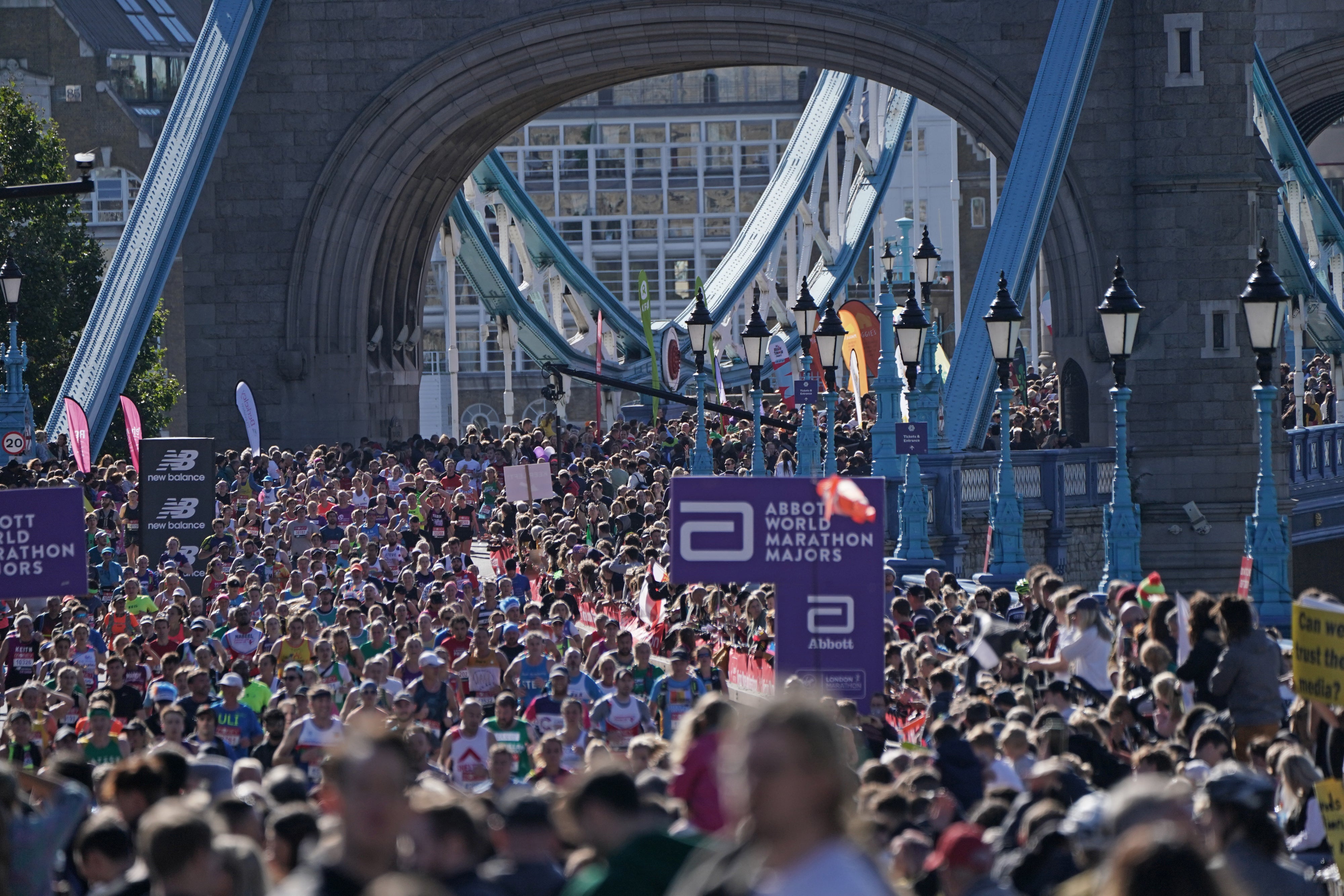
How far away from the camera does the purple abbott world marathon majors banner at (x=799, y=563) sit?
38.6 ft

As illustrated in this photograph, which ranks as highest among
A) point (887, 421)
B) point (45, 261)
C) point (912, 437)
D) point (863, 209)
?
point (863, 209)

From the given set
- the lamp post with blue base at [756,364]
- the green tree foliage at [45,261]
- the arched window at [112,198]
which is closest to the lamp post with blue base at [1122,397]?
the lamp post with blue base at [756,364]

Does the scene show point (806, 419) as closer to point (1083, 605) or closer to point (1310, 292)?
point (1083, 605)

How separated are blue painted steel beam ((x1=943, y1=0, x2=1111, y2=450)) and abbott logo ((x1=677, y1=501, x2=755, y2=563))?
18598 millimetres

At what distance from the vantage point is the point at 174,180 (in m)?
35.4

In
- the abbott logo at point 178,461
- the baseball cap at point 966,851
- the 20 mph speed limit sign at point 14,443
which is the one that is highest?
the 20 mph speed limit sign at point 14,443

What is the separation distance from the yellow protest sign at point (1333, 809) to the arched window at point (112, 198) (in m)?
55.5

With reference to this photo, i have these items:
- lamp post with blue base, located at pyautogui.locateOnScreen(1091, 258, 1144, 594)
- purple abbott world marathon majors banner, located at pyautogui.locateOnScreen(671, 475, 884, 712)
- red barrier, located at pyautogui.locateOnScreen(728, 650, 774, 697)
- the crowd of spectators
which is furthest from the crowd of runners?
the crowd of spectators

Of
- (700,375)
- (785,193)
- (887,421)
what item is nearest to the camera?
(887,421)

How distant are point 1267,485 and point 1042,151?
17.0 meters

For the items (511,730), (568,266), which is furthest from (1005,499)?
(568,266)

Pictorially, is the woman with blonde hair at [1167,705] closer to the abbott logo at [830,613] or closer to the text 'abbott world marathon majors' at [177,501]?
the abbott logo at [830,613]

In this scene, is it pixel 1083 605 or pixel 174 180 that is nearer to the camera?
pixel 1083 605

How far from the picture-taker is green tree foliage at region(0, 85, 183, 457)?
3925 cm
